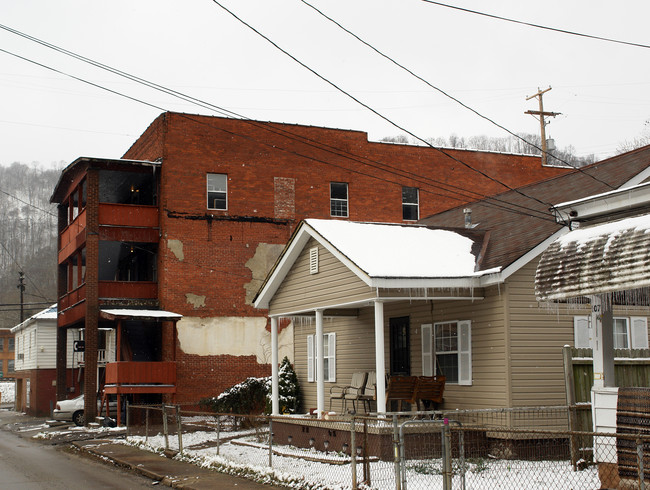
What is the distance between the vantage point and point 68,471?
54.5ft

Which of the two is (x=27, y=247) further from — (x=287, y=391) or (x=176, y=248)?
(x=287, y=391)

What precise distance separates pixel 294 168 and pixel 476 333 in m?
Answer: 18.0

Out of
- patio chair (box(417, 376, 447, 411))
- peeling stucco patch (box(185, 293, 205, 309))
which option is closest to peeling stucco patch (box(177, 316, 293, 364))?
peeling stucco patch (box(185, 293, 205, 309))

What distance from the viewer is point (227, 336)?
30.8 metres

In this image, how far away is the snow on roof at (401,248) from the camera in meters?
15.8

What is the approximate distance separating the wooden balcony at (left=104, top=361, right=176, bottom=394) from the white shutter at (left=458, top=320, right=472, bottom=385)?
Result: 13.7 m

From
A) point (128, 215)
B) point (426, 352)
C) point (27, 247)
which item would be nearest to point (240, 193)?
point (128, 215)

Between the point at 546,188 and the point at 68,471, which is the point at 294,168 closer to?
the point at 546,188

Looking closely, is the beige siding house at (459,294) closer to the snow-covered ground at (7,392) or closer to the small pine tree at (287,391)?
the small pine tree at (287,391)

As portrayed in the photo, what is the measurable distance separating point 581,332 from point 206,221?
18026mm

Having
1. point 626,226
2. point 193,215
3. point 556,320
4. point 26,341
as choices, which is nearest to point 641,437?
point 626,226

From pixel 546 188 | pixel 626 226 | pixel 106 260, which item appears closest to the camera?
pixel 626 226

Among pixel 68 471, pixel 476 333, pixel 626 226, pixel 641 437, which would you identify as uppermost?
pixel 626 226

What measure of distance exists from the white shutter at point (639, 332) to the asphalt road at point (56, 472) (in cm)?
1065
